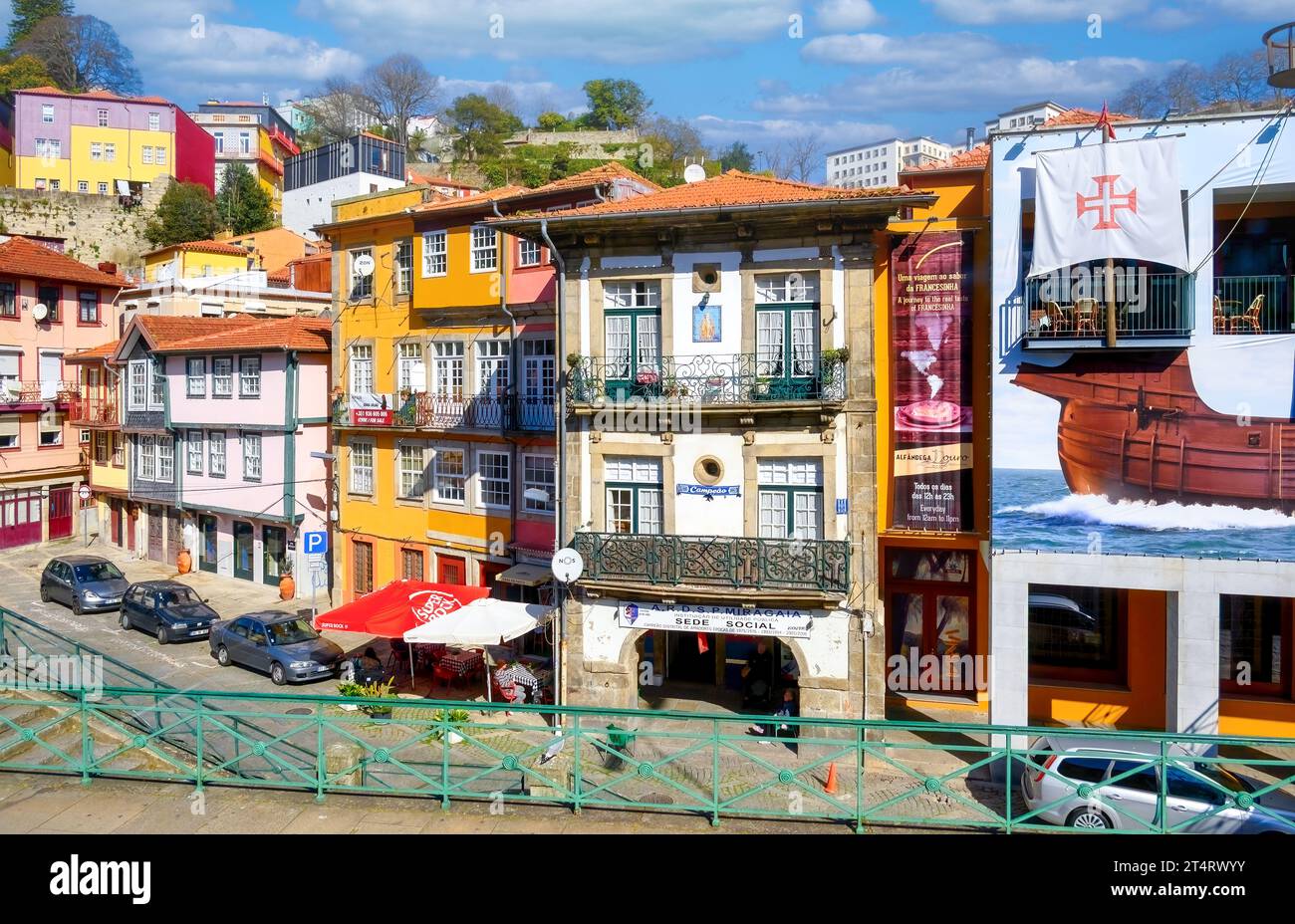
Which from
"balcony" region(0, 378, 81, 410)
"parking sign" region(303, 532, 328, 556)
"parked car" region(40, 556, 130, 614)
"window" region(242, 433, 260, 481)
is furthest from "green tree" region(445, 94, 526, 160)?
"parking sign" region(303, 532, 328, 556)

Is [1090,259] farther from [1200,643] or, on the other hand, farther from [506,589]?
[506,589]

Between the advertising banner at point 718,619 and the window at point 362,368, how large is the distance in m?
13.6

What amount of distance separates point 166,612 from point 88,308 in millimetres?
23438

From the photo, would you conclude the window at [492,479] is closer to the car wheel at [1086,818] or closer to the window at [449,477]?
the window at [449,477]

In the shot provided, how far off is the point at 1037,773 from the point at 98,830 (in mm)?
11839

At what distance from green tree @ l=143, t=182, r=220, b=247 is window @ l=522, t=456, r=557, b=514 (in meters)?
48.1

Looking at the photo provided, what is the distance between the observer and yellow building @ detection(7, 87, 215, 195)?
66.1 m

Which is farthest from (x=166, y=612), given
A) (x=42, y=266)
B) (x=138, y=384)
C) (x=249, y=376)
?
(x=42, y=266)

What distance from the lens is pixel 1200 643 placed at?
1714 cm

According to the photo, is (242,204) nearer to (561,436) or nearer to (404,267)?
(404,267)

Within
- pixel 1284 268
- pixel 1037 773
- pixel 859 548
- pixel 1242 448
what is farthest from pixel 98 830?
pixel 1284 268

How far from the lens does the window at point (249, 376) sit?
32.6 m

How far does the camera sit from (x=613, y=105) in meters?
93.8
